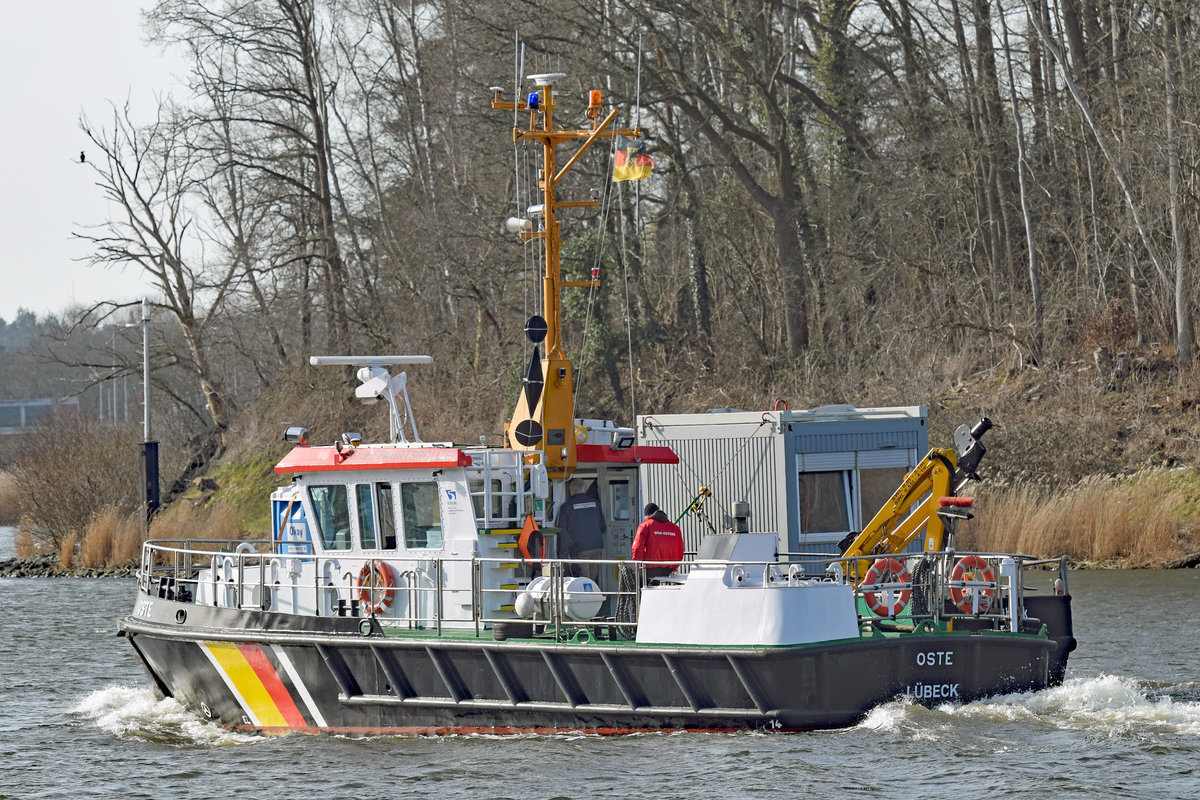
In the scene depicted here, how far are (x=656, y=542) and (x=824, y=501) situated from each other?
8028 mm

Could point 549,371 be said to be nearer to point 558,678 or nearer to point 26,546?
point 558,678

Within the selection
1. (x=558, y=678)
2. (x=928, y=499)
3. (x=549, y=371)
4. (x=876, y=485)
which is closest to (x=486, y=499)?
(x=549, y=371)

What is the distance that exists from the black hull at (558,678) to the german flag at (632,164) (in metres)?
6.18

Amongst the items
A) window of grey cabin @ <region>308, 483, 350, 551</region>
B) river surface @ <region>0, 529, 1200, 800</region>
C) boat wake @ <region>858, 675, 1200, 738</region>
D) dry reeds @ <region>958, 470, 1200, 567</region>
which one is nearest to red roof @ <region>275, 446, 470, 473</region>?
window of grey cabin @ <region>308, 483, 350, 551</region>

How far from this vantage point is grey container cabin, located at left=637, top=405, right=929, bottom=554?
20938 mm

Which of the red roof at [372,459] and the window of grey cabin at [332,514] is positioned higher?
the red roof at [372,459]

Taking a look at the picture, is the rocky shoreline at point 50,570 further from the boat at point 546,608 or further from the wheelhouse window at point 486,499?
the wheelhouse window at point 486,499

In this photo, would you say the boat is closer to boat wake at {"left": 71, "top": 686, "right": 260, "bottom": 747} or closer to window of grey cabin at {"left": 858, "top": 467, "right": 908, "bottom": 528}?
boat wake at {"left": 71, "top": 686, "right": 260, "bottom": 747}

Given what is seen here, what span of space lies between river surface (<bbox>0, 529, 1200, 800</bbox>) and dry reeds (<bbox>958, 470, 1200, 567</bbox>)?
8516 millimetres

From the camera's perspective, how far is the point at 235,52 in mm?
38594

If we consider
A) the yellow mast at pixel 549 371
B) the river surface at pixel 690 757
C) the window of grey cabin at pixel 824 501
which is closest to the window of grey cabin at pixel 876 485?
the window of grey cabin at pixel 824 501

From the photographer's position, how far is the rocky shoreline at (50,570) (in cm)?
3145

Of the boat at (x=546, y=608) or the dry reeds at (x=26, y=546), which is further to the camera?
→ the dry reeds at (x=26, y=546)

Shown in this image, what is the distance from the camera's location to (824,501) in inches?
834
